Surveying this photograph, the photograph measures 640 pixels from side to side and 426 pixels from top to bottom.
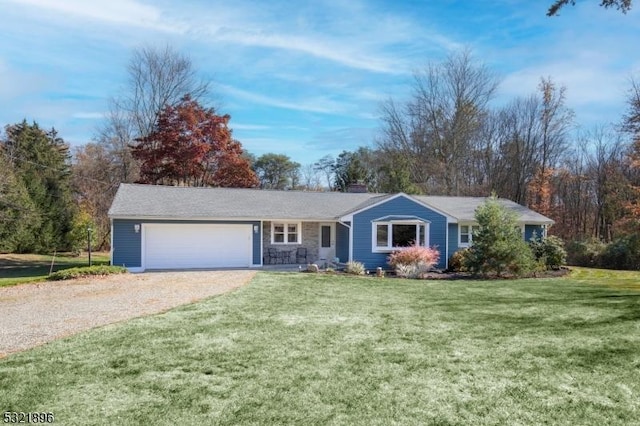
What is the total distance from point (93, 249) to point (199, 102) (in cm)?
1277

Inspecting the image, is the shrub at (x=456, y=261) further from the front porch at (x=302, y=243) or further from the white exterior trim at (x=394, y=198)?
the front porch at (x=302, y=243)

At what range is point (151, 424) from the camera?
13.6ft

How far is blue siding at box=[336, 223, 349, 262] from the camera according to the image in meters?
19.9

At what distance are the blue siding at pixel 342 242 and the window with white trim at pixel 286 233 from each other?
1.80m

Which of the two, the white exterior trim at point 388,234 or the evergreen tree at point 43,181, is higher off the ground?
the evergreen tree at point 43,181

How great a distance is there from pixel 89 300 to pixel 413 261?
1171 cm

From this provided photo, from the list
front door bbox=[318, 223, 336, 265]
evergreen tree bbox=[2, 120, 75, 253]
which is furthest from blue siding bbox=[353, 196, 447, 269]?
evergreen tree bbox=[2, 120, 75, 253]

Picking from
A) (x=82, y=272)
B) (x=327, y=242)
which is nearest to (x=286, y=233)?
(x=327, y=242)

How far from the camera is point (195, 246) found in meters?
18.6

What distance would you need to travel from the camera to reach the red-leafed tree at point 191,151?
93.4 feet

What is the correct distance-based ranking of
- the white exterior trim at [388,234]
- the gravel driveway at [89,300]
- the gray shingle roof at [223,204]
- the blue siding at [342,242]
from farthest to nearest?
the blue siding at [342,242]
the white exterior trim at [388,234]
the gray shingle roof at [223,204]
the gravel driveway at [89,300]

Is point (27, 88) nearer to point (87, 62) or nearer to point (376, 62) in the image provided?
point (87, 62)

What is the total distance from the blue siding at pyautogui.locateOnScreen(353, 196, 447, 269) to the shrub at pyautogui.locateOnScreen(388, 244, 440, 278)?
1096 mm

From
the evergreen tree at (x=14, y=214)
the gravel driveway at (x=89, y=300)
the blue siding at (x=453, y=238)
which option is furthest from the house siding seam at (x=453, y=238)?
the evergreen tree at (x=14, y=214)
